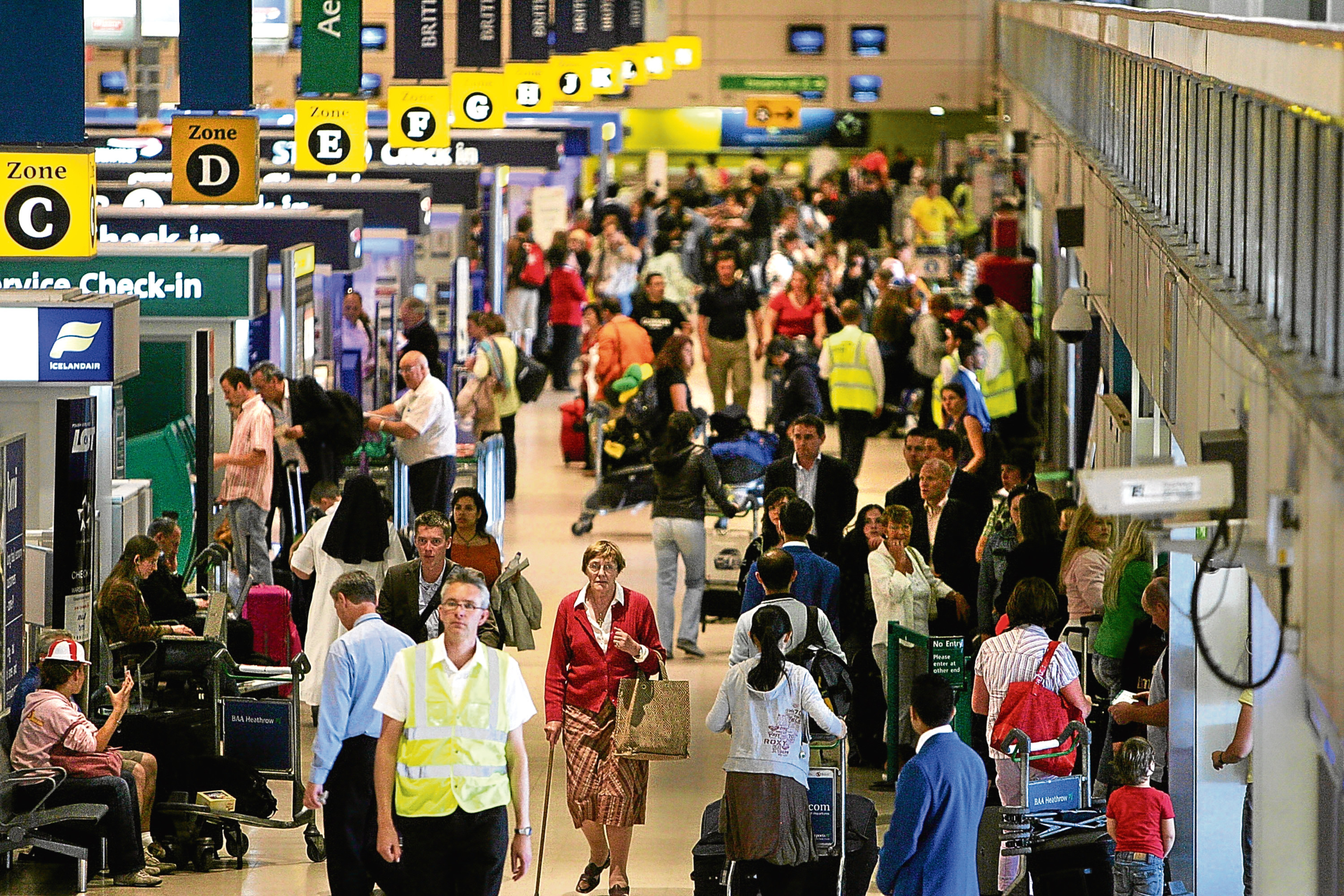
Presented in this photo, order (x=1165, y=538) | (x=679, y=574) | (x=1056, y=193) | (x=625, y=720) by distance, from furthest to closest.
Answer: (x=1056, y=193), (x=679, y=574), (x=625, y=720), (x=1165, y=538)

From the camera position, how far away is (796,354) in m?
16.9

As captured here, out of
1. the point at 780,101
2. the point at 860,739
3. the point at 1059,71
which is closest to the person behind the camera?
the point at 860,739

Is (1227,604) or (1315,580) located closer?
(1315,580)

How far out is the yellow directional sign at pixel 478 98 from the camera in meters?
21.2

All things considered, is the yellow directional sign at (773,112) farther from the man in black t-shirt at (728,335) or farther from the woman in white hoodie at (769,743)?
the woman in white hoodie at (769,743)

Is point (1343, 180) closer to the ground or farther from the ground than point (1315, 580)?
farther from the ground

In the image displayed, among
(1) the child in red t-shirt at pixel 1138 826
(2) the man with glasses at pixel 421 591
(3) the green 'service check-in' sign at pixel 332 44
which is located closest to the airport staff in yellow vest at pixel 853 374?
(3) the green 'service check-in' sign at pixel 332 44

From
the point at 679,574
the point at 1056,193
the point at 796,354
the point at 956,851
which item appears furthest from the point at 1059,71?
the point at 956,851

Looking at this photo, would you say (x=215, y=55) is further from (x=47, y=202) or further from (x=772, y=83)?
(x=772, y=83)

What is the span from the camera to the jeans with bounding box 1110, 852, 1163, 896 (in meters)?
7.73

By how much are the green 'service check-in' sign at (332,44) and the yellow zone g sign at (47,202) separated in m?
6.47

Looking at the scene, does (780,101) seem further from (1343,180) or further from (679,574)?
(1343,180)

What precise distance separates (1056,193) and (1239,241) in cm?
1108

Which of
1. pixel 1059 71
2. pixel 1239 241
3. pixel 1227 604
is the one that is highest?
pixel 1059 71
